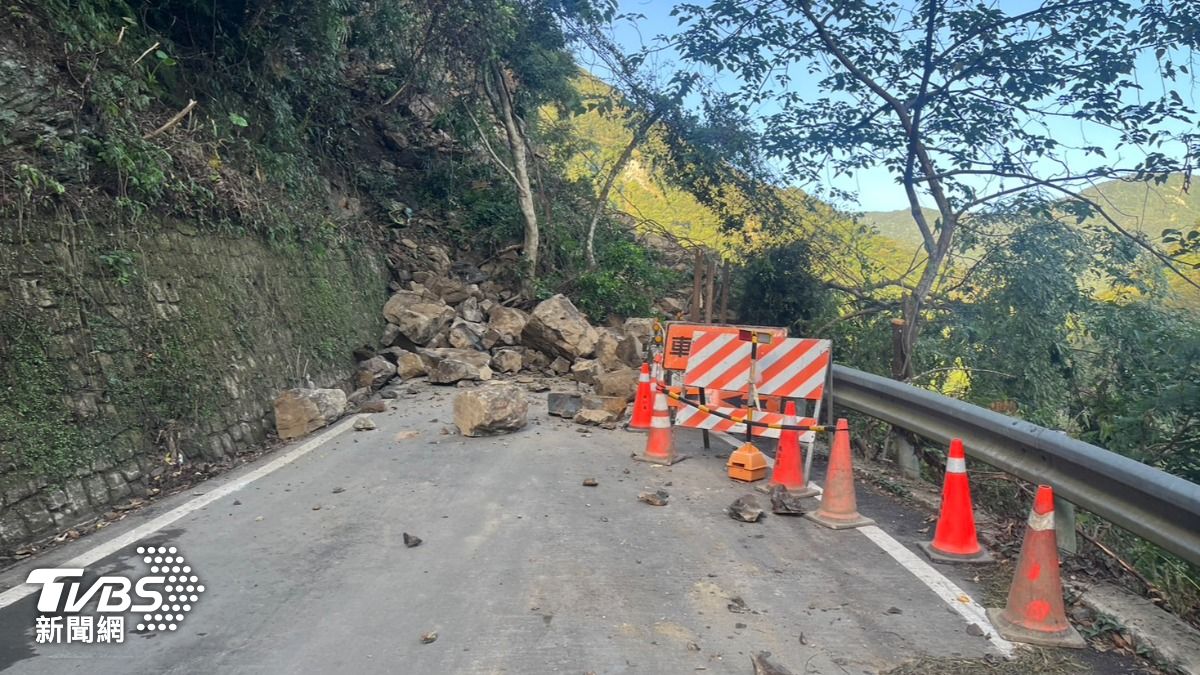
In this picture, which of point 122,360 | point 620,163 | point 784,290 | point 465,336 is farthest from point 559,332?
point 122,360

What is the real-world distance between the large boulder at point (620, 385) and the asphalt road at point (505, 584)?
3307 millimetres

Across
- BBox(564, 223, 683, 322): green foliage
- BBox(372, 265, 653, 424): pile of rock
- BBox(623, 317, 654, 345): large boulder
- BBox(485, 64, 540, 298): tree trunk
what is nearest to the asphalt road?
BBox(372, 265, 653, 424): pile of rock

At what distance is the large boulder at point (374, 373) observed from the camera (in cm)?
1078

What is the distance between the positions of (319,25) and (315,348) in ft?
16.1

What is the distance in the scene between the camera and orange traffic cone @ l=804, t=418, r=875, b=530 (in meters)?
5.21

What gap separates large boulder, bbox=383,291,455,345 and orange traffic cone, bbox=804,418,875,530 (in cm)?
836

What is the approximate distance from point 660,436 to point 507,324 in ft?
21.7

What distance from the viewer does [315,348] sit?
9906 mm

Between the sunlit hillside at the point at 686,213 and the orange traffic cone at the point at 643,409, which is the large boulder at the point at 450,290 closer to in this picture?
the sunlit hillside at the point at 686,213

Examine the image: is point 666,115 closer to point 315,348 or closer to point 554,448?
point 315,348

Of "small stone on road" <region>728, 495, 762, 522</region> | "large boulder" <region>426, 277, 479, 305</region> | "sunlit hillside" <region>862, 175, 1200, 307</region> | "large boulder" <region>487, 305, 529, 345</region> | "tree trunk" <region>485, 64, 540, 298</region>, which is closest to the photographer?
"small stone on road" <region>728, 495, 762, 522</region>

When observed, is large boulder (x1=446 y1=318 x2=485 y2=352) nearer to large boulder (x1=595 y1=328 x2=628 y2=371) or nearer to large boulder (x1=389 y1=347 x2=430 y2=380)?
large boulder (x1=389 y1=347 x2=430 y2=380)

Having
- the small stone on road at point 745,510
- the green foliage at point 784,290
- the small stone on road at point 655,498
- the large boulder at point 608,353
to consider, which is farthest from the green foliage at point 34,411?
the green foliage at point 784,290

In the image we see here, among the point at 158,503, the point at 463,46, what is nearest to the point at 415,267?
the point at 463,46
